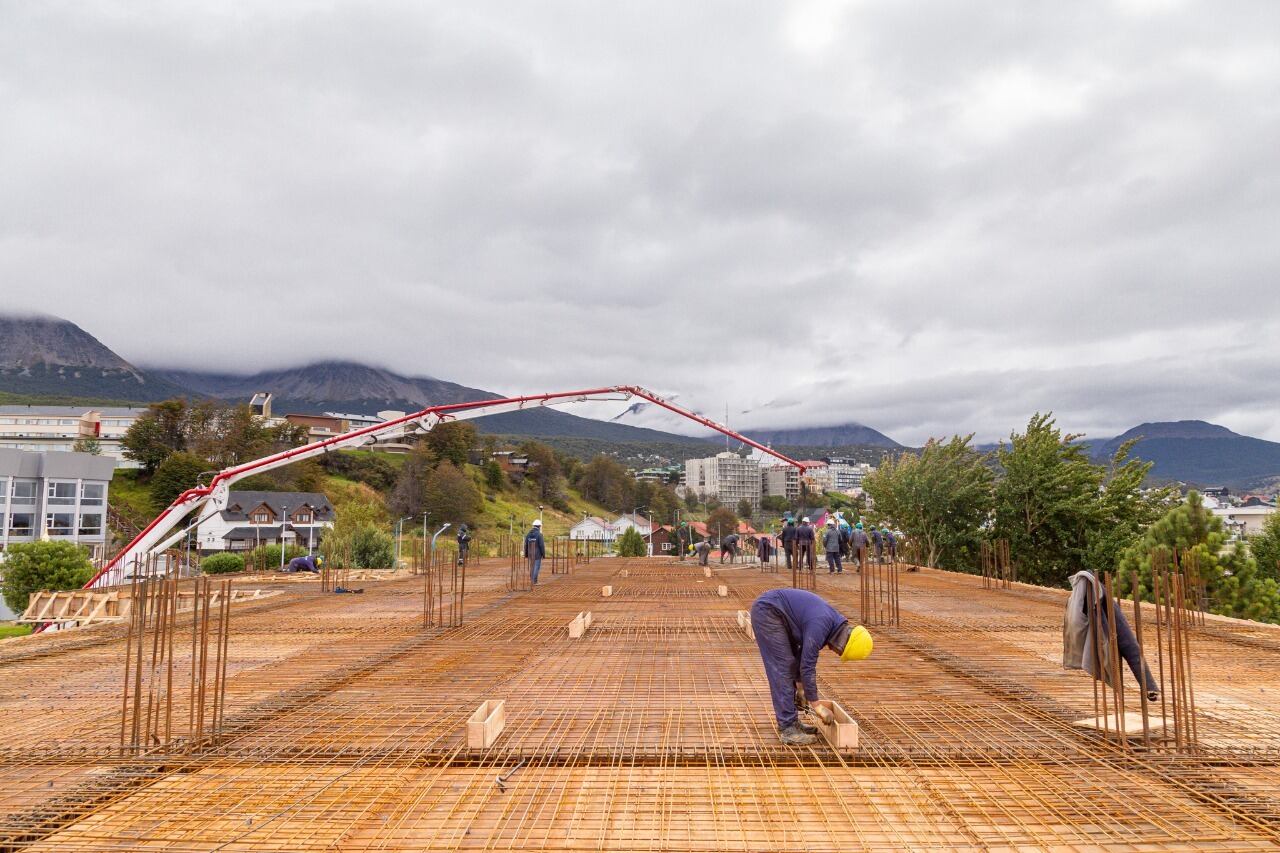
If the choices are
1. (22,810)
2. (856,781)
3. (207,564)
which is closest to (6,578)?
(207,564)

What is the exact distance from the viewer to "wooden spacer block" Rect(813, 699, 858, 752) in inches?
161

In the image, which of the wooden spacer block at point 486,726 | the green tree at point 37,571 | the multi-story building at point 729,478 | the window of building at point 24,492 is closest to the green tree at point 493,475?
the window of building at point 24,492

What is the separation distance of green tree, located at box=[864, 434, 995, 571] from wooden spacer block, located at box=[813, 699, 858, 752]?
17.1 metres

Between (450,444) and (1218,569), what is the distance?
57.6 meters

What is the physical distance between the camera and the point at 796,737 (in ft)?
13.8

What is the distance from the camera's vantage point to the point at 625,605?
11070 millimetres

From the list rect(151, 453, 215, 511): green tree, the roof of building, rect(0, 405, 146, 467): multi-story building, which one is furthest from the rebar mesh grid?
rect(0, 405, 146, 467): multi-story building

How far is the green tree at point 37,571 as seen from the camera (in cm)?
1602

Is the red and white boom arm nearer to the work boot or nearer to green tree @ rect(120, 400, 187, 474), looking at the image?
the work boot

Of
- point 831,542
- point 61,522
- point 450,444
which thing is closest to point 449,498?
point 450,444

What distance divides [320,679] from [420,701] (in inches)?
48.8

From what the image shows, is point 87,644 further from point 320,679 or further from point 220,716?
point 220,716

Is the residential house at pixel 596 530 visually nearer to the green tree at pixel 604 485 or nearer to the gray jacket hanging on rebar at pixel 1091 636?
the green tree at pixel 604 485

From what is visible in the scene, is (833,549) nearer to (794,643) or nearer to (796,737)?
(794,643)
